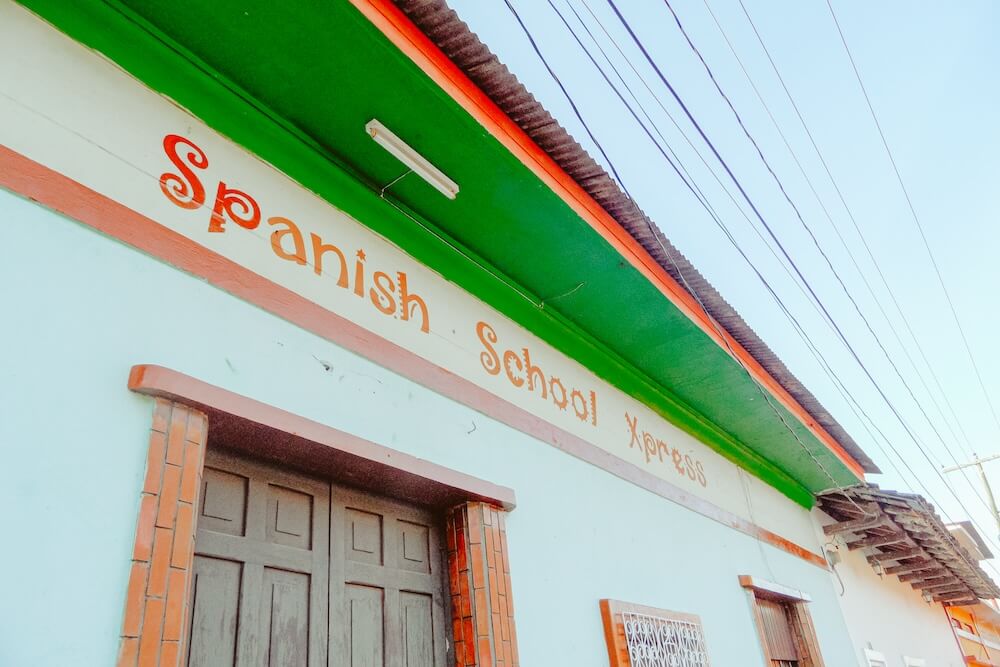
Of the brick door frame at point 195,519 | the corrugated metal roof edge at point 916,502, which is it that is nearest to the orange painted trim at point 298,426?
the brick door frame at point 195,519

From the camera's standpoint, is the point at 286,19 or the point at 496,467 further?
the point at 496,467

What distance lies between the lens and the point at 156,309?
2.36m

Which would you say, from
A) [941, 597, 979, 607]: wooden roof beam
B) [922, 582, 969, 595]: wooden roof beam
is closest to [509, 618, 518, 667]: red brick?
[922, 582, 969, 595]: wooden roof beam

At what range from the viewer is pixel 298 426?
8.52 feet

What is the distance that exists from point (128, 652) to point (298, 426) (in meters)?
0.91

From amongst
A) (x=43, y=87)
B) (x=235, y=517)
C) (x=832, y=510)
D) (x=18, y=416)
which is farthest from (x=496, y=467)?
(x=832, y=510)

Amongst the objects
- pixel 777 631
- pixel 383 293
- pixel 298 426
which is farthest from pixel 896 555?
pixel 298 426

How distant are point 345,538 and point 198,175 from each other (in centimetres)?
156

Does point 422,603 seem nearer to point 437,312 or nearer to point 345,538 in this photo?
point 345,538

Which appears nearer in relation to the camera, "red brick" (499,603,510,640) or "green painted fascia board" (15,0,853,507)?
"green painted fascia board" (15,0,853,507)

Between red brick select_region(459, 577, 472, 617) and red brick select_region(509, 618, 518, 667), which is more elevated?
red brick select_region(459, 577, 472, 617)

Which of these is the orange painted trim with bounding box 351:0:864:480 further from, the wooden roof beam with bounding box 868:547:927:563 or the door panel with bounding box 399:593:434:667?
the wooden roof beam with bounding box 868:547:927:563

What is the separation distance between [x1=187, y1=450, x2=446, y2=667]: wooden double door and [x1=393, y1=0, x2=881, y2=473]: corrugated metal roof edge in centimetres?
192

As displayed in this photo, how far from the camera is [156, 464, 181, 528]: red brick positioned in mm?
2092
